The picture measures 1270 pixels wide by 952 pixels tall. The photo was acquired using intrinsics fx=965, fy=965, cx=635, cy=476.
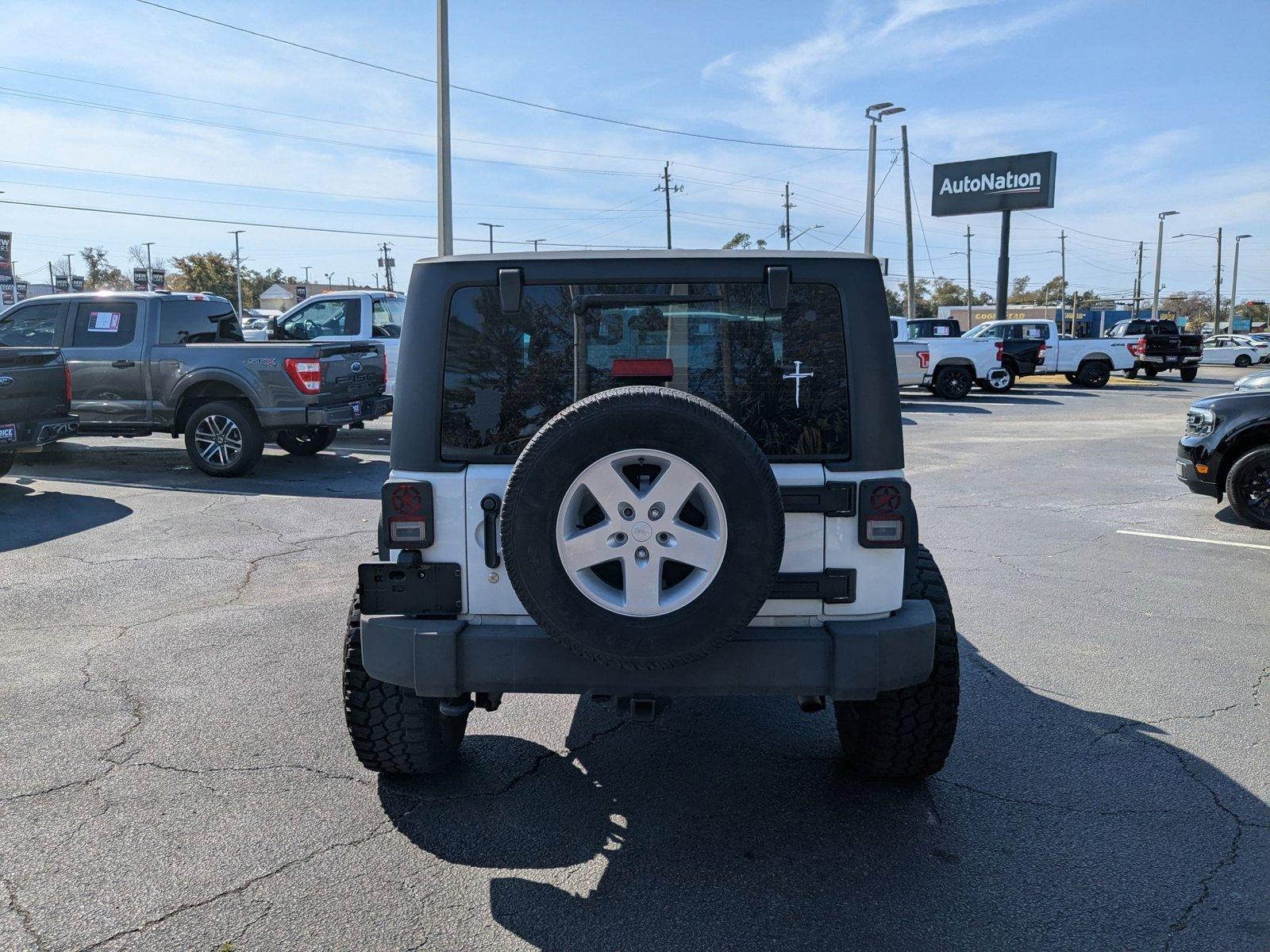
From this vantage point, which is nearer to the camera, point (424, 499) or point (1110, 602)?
point (424, 499)

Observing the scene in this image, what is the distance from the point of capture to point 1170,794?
11.7 feet

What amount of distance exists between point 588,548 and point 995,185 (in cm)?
4519

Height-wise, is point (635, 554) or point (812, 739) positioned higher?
point (635, 554)

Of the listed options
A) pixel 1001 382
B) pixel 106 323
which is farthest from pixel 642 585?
pixel 1001 382

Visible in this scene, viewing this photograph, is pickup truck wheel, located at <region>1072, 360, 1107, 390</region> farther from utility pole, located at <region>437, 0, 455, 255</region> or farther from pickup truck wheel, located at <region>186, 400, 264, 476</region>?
pickup truck wheel, located at <region>186, 400, 264, 476</region>

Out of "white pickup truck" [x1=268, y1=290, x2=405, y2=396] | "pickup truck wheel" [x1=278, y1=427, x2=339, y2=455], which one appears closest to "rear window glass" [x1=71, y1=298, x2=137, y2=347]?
"pickup truck wheel" [x1=278, y1=427, x2=339, y2=455]

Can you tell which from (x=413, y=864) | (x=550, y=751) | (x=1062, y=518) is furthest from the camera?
(x=1062, y=518)

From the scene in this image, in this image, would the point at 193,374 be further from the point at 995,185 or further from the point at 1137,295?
the point at 1137,295

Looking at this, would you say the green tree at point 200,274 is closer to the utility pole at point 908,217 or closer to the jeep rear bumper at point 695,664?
the utility pole at point 908,217

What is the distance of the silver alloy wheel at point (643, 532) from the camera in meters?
2.73

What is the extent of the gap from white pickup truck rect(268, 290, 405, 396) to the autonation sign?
36.0 meters

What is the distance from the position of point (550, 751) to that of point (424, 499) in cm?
137

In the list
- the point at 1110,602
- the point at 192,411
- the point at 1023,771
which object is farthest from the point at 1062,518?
the point at 192,411

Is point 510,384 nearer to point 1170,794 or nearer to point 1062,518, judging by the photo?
point 1170,794
